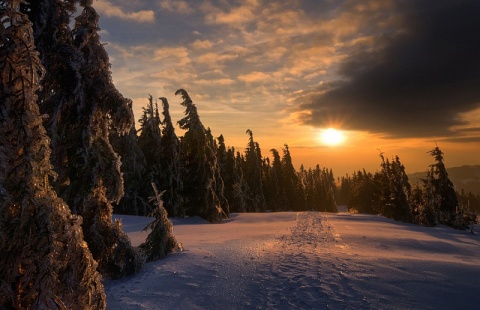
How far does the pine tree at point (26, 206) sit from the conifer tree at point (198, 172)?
818 inches

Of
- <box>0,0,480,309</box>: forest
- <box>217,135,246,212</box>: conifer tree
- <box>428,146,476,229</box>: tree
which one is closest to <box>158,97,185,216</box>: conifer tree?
<box>217,135,246,212</box>: conifer tree

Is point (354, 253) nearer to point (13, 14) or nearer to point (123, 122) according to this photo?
point (123, 122)

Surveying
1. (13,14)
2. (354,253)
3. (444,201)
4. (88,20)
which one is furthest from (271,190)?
(13,14)

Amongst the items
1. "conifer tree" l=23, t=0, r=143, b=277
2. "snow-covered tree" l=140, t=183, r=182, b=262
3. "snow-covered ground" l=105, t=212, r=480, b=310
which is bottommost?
"snow-covered ground" l=105, t=212, r=480, b=310

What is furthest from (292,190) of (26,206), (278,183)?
(26,206)

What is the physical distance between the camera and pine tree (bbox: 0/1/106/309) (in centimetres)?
371

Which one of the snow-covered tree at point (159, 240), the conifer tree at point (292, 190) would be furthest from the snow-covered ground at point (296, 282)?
the conifer tree at point (292, 190)

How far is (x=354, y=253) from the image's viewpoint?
413 inches

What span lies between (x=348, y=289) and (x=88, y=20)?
9522mm

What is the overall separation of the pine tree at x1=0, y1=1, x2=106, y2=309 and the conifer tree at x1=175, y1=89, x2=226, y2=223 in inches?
818

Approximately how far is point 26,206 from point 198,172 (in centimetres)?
2210

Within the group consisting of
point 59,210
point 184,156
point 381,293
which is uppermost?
point 184,156

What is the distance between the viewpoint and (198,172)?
1016 inches

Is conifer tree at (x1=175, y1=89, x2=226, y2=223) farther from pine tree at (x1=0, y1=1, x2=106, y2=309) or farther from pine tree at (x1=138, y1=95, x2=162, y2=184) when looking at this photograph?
pine tree at (x1=0, y1=1, x2=106, y2=309)
